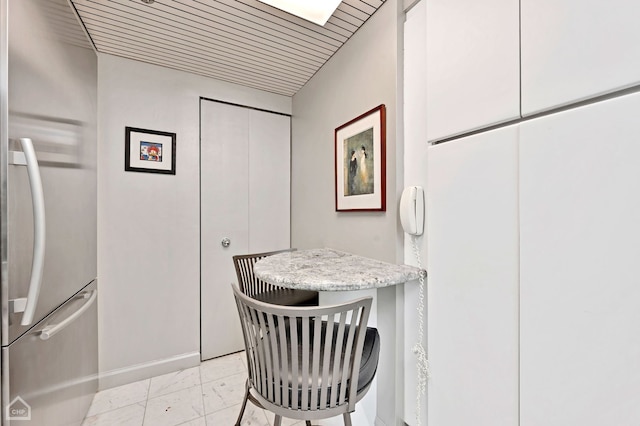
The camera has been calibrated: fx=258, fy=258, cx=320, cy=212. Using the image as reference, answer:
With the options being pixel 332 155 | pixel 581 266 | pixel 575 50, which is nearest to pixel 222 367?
pixel 332 155

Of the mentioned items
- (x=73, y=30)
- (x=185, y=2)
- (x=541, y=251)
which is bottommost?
(x=541, y=251)

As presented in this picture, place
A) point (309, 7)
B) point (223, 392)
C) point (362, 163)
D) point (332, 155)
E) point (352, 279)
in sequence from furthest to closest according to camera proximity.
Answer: point (332, 155) < point (223, 392) < point (362, 163) < point (309, 7) < point (352, 279)

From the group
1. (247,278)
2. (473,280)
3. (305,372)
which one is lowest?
(305,372)

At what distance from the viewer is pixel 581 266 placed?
764 millimetres

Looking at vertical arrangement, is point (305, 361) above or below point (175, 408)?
above

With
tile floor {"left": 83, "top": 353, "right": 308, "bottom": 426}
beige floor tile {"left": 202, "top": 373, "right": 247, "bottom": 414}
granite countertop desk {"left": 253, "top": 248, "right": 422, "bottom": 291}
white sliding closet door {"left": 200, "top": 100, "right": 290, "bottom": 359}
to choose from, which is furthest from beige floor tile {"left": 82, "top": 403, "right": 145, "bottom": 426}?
granite countertop desk {"left": 253, "top": 248, "right": 422, "bottom": 291}

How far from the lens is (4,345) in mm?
896

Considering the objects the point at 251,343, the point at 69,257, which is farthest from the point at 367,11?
the point at 69,257

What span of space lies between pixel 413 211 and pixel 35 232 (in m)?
1.58

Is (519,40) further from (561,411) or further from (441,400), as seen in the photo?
(441,400)

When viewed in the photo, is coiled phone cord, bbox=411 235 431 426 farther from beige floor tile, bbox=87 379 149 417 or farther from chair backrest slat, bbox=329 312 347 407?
beige floor tile, bbox=87 379 149 417

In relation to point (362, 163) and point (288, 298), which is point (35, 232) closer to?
point (288, 298)

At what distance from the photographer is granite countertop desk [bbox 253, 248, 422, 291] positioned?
1.00 metres

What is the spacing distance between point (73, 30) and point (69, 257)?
128 cm
